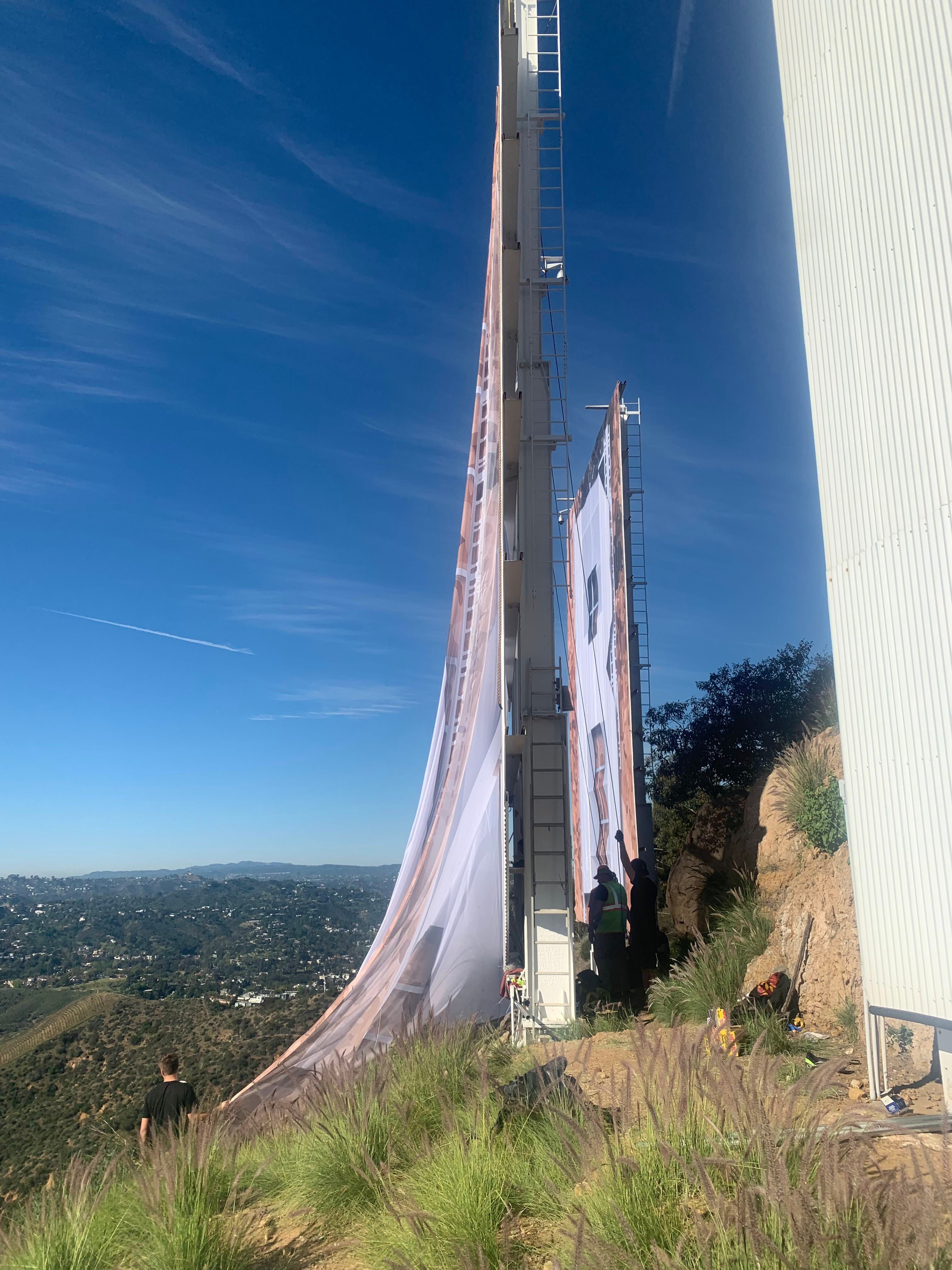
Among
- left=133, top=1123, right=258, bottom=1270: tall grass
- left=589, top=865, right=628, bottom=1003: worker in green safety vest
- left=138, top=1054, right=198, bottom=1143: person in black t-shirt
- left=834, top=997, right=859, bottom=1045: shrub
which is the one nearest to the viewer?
left=133, top=1123, right=258, bottom=1270: tall grass

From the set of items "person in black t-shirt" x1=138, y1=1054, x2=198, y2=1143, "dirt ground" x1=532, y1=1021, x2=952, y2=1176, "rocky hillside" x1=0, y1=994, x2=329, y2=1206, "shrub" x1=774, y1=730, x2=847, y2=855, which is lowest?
"rocky hillside" x1=0, y1=994, x2=329, y2=1206

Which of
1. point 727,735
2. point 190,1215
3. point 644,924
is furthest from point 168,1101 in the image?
point 727,735

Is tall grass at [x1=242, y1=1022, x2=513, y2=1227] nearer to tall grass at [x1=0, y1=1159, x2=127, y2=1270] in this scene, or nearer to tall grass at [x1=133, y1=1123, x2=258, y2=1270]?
tall grass at [x1=133, y1=1123, x2=258, y2=1270]

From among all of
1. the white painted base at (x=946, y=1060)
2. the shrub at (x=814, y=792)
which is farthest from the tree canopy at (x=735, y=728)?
the white painted base at (x=946, y=1060)

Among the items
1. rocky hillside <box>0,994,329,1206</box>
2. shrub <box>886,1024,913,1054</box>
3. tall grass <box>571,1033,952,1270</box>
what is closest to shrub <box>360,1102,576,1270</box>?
tall grass <box>571,1033,952,1270</box>

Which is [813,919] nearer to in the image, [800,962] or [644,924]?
[800,962]

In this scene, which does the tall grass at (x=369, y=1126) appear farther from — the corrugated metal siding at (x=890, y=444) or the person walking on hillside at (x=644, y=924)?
the person walking on hillside at (x=644, y=924)

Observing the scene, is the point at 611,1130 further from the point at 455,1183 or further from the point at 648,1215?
the point at 648,1215

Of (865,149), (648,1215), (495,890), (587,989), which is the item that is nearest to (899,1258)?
(648,1215)
